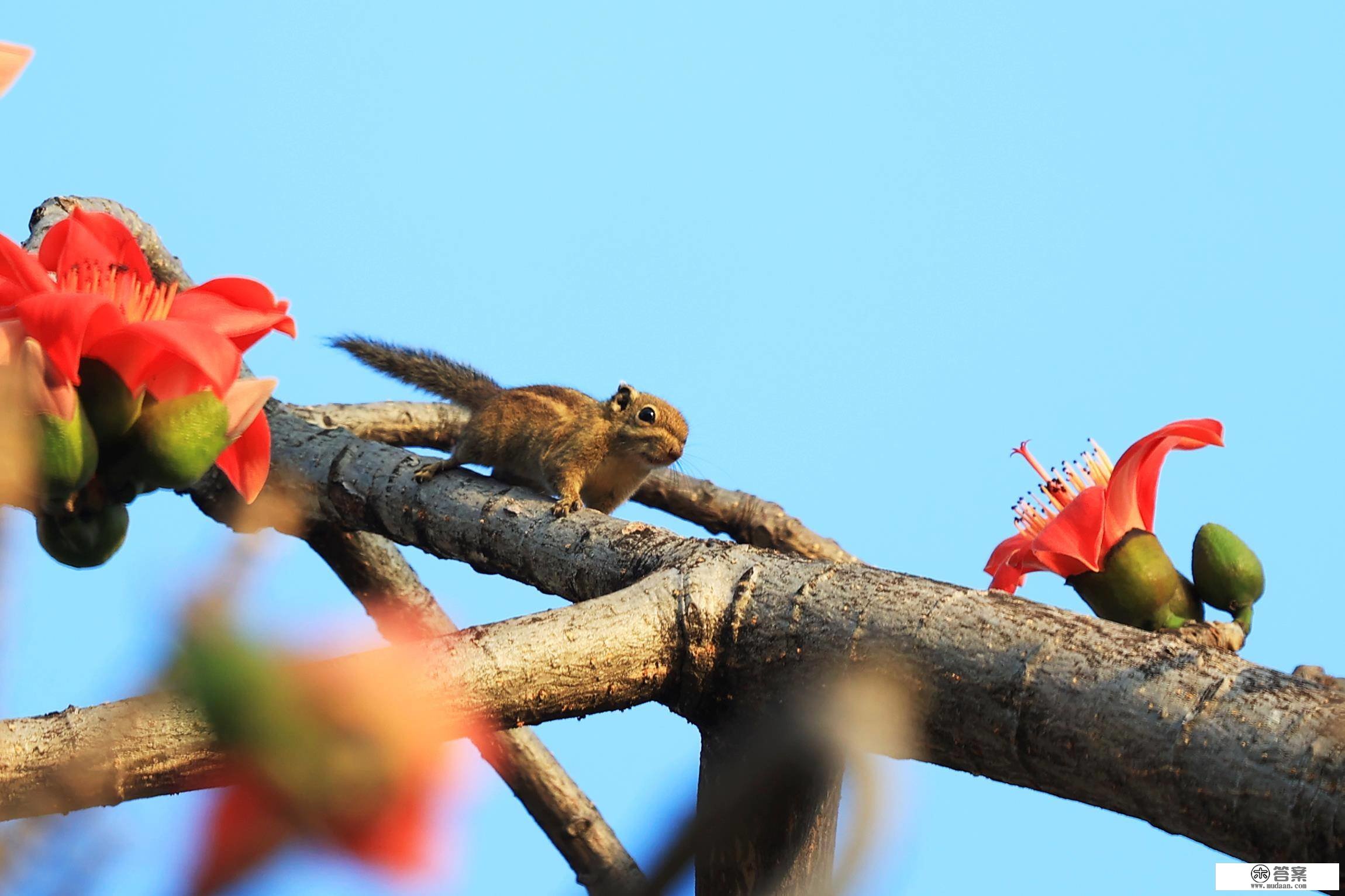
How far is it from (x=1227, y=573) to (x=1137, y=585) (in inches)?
7.0

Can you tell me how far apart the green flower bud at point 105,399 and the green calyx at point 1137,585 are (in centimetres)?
173

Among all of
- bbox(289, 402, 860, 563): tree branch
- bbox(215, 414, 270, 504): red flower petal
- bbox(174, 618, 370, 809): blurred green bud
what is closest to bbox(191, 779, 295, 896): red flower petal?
bbox(174, 618, 370, 809): blurred green bud

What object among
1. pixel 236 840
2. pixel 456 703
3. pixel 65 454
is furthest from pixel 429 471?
pixel 236 840

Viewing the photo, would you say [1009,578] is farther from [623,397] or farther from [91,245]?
[623,397]

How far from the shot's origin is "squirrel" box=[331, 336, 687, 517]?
459 centimetres

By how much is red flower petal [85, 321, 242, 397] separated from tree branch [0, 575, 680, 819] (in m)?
0.32

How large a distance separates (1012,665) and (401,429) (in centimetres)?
353

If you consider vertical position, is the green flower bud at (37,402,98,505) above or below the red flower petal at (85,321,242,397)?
below

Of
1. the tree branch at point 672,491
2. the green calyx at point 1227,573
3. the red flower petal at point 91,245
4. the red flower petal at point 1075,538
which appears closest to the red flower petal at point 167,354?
the red flower petal at point 91,245

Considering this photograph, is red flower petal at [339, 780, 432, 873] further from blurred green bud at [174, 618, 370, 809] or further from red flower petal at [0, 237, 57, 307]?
red flower petal at [0, 237, 57, 307]

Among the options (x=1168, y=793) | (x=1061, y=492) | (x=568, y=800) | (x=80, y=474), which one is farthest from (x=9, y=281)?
(x=568, y=800)

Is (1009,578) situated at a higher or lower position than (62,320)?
lower

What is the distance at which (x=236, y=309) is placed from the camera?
128cm

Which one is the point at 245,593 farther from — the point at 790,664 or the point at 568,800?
the point at 568,800
